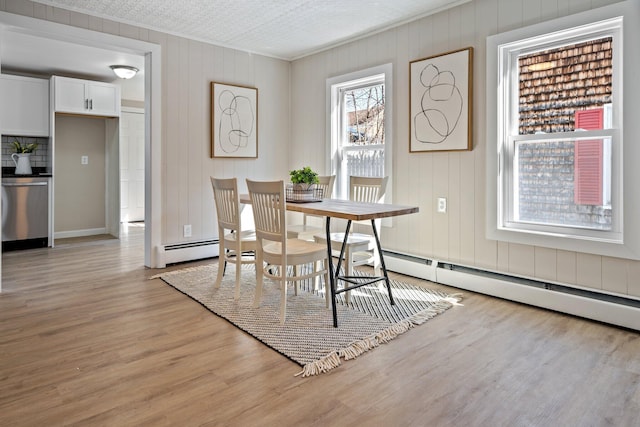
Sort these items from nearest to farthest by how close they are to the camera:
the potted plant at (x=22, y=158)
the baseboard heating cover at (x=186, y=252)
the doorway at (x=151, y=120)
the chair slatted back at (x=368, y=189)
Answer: the chair slatted back at (x=368, y=189) < the doorway at (x=151, y=120) < the baseboard heating cover at (x=186, y=252) < the potted plant at (x=22, y=158)

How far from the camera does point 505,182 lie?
10.9 ft

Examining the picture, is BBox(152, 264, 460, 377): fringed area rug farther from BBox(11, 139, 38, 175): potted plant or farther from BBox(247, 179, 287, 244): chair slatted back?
BBox(11, 139, 38, 175): potted plant

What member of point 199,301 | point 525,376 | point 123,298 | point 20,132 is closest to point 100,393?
point 199,301

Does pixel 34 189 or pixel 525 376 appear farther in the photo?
pixel 34 189

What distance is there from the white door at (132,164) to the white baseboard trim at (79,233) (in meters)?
1.13

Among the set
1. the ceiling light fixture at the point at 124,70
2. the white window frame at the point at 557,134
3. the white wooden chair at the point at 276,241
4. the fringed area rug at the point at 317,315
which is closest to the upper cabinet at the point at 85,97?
the ceiling light fixture at the point at 124,70

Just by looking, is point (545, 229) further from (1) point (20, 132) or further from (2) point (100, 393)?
(1) point (20, 132)

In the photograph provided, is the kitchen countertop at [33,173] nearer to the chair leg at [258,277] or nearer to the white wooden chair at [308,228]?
the white wooden chair at [308,228]

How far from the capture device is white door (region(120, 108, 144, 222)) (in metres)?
7.62

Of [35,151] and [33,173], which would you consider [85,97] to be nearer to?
[35,151]

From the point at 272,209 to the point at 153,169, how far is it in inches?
82.3

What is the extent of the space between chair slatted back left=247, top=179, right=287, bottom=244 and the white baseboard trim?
15.6ft

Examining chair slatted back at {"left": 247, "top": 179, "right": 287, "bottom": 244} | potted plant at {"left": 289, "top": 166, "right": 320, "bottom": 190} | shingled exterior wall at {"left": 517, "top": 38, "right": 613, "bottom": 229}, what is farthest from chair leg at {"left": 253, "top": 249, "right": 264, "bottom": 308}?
shingled exterior wall at {"left": 517, "top": 38, "right": 613, "bottom": 229}

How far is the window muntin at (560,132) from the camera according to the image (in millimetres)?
2777
